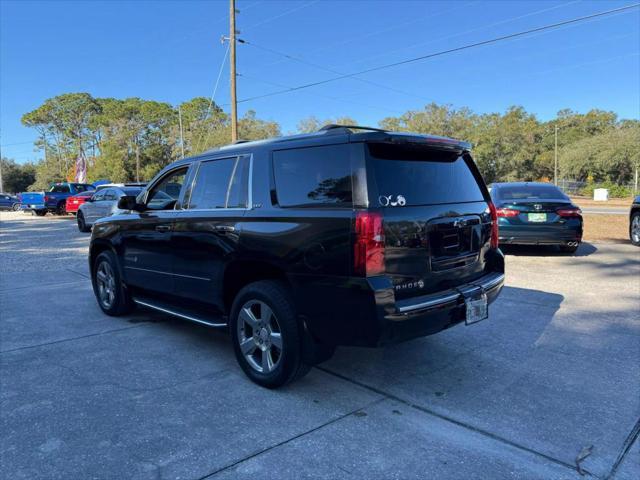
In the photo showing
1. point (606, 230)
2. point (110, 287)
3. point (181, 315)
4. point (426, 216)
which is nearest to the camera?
point (426, 216)

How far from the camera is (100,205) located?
1636 cm

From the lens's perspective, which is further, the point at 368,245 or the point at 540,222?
the point at 540,222

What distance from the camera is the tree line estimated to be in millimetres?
55969

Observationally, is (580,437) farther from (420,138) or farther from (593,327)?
(593,327)

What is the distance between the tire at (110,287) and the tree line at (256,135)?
46271mm

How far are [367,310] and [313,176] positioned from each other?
42.5 inches

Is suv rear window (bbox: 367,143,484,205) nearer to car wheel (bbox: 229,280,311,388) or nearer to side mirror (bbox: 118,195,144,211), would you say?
car wheel (bbox: 229,280,311,388)

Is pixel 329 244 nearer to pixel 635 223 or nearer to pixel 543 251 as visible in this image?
pixel 543 251

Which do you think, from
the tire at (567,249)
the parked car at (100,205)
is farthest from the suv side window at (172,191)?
the parked car at (100,205)

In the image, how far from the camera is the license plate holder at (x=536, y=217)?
9.43 m

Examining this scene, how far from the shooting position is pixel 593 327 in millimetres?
5203

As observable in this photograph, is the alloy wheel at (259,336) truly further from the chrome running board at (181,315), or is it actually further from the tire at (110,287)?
the tire at (110,287)

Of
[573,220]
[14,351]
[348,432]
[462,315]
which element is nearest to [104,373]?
[14,351]

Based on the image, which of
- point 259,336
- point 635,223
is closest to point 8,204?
point 635,223
